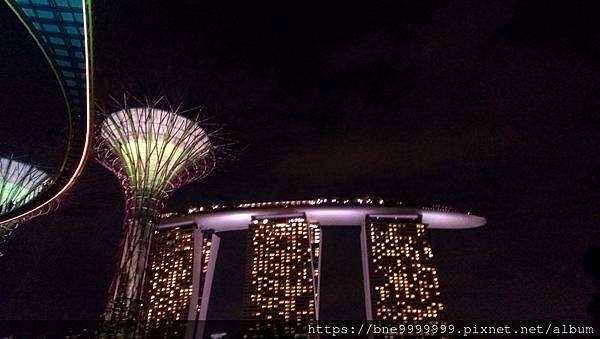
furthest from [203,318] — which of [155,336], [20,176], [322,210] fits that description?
[20,176]

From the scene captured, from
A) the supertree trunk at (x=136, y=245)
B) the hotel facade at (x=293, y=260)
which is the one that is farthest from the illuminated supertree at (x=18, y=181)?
the hotel facade at (x=293, y=260)

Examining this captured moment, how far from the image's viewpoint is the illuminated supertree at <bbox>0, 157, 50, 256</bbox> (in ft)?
126

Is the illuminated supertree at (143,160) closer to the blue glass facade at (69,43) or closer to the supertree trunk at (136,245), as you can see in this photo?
the supertree trunk at (136,245)

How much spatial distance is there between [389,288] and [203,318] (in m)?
30.1

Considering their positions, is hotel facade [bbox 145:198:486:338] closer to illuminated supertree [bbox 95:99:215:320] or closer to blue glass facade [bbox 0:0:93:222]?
illuminated supertree [bbox 95:99:215:320]

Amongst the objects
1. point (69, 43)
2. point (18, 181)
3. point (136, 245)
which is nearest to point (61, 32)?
point (69, 43)

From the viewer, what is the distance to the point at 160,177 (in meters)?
34.7

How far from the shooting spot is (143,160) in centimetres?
3425

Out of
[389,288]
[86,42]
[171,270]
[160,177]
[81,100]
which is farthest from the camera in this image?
[171,270]

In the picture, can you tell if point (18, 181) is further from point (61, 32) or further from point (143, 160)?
point (61, 32)

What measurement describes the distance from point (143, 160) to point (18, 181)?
14023 mm

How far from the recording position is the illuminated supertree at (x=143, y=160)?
33.5 m

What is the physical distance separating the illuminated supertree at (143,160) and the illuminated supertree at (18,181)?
26.1 ft

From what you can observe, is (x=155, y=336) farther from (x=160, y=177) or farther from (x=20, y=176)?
(x=160, y=177)
